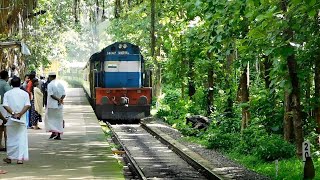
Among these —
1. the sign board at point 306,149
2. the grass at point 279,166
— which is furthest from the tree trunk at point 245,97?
the sign board at point 306,149

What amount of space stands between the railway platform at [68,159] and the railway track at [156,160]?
0.88 meters

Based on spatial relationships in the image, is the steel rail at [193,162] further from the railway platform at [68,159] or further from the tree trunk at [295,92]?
the railway platform at [68,159]

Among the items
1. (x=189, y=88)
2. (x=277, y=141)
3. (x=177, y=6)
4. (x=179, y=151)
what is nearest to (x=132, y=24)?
(x=189, y=88)

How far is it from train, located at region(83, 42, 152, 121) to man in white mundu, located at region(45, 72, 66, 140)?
1192 cm

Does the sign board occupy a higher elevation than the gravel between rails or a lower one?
higher

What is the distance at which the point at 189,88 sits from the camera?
30312mm

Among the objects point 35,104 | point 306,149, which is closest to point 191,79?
point 35,104

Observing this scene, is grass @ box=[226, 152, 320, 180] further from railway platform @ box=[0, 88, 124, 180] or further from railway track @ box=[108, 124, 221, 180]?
railway platform @ box=[0, 88, 124, 180]

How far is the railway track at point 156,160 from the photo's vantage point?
13422mm

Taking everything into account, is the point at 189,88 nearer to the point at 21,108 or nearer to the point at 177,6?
the point at 177,6

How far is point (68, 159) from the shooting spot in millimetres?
12570

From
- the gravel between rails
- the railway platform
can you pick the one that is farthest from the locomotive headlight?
the railway platform

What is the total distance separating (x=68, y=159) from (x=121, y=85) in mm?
16275

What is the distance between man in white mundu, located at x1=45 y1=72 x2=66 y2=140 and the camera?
15.1 m
